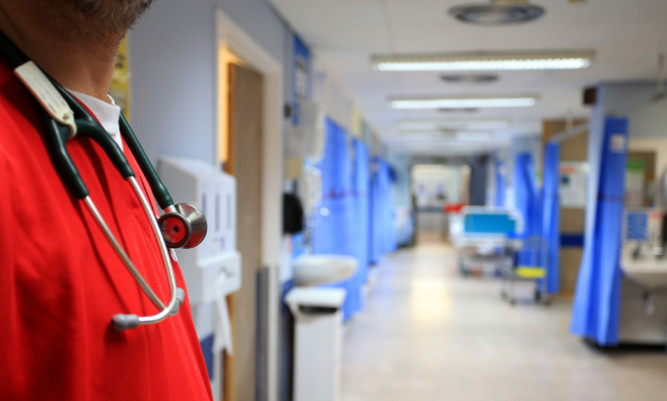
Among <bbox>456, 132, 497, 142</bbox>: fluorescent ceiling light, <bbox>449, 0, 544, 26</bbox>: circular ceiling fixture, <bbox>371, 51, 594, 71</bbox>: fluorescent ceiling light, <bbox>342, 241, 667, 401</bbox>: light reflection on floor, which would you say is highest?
<bbox>456, 132, 497, 142</bbox>: fluorescent ceiling light

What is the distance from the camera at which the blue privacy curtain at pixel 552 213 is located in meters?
7.27

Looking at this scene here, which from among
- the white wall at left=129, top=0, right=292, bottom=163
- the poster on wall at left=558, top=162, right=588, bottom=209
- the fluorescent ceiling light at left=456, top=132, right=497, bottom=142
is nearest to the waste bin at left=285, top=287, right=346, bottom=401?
the white wall at left=129, top=0, right=292, bottom=163

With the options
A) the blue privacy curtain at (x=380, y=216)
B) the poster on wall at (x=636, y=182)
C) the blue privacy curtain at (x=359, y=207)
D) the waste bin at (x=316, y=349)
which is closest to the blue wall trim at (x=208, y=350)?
the waste bin at (x=316, y=349)

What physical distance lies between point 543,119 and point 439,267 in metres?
3.59

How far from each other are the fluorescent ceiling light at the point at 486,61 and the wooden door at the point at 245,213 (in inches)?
53.4

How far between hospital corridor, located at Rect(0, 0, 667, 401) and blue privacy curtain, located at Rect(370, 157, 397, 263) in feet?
5.01

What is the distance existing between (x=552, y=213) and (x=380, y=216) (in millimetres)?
4189

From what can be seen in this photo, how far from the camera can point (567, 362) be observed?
4.96 meters

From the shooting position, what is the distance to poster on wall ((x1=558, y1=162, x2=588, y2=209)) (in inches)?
309

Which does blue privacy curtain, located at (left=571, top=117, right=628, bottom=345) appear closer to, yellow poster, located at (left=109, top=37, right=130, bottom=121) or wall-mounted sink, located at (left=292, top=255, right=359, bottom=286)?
wall-mounted sink, located at (left=292, top=255, right=359, bottom=286)

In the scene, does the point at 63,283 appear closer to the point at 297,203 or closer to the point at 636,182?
the point at 297,203

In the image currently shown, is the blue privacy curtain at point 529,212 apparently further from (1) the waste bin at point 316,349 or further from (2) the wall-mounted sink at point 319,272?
(1) the waste bin at point 316,349

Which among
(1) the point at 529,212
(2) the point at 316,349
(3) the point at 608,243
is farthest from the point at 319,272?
(1) the point at 529,212

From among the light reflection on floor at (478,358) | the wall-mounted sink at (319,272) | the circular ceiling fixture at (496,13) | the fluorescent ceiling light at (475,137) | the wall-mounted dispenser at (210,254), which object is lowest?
the light reflection on floor at (478,358)
